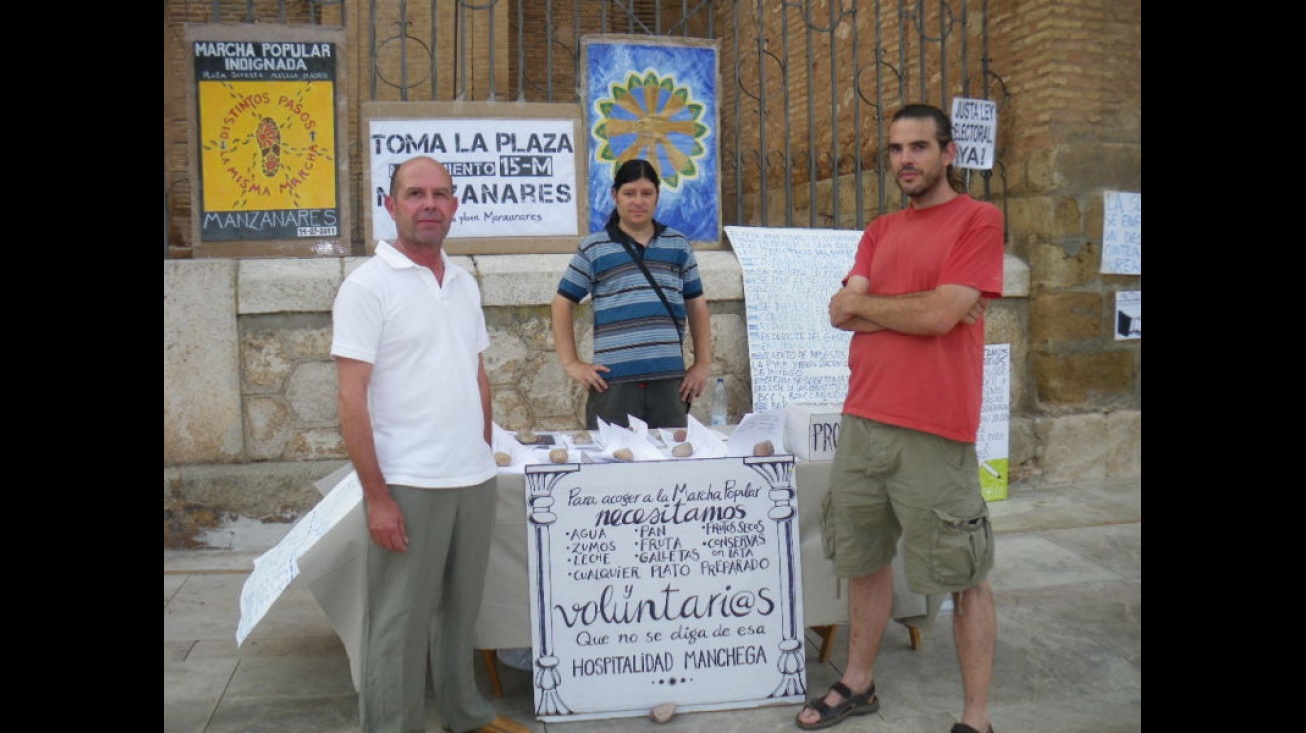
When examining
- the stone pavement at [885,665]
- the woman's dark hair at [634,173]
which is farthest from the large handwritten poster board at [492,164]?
the stone pavement at [885,665]

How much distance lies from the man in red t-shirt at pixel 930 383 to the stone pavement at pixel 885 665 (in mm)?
470

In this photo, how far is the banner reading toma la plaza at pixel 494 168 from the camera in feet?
19.2

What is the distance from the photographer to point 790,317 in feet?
20.4

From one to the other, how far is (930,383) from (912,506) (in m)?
0.38

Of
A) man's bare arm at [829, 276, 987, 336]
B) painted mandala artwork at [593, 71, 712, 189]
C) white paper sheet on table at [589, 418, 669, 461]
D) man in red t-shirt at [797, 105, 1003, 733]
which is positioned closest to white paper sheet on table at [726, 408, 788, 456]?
white paper sheet on table at [589, 418, 669, 461]

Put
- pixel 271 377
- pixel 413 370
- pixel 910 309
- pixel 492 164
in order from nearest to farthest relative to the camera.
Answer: pixel 413 370 → pixel 910 309 → pixel 271 377 → pixel 492 164

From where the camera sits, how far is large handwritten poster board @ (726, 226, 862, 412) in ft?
20.2

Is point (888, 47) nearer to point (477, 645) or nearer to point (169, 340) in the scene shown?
point (169, 340)

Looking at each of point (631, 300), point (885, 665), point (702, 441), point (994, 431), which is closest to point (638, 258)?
point (631, 300)

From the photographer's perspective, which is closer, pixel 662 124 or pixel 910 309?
pixel 910 309

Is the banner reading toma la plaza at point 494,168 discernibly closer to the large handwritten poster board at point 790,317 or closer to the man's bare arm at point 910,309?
the large handwritten poster board at point 790,317

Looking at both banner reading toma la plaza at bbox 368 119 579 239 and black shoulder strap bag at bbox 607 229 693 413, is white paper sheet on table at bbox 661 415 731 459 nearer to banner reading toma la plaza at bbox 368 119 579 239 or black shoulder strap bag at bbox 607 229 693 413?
black shoulder strap bag at bbox 607 229 693 413

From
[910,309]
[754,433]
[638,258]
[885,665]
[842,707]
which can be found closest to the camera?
[910,309]

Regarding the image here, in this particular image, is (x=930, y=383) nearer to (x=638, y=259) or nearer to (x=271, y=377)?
(x=638, y=259)
